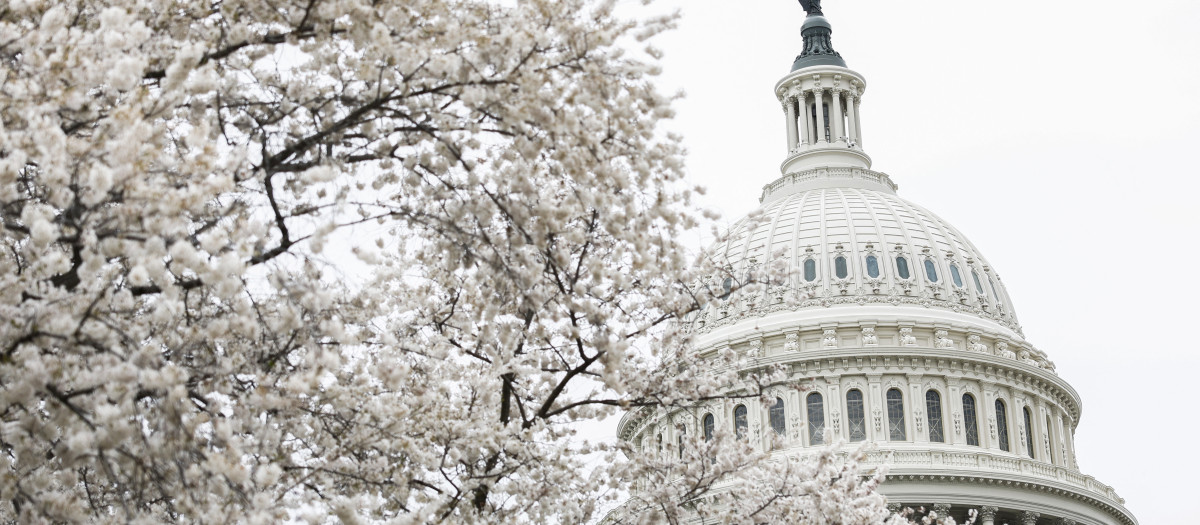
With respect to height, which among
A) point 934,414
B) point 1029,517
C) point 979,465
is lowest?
point 1029,517

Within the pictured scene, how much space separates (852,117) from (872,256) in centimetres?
1732

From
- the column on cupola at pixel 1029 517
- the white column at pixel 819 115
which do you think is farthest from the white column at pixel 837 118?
the column on cupola at pixel 1029 517

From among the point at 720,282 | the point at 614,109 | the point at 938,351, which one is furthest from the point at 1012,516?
the point at 614,109

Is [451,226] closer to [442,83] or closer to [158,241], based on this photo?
[442,83]

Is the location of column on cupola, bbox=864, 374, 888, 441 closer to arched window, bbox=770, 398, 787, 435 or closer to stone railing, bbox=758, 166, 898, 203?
arched window, bbox=770, 398, 787, 435

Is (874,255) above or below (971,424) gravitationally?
above

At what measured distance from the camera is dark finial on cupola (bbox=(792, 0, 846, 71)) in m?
95.4

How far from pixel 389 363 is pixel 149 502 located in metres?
2.60

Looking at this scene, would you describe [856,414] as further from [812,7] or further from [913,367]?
[812,7]

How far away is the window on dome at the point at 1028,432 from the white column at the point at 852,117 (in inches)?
967

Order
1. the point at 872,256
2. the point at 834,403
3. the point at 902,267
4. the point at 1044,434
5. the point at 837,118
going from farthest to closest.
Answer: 1. the point at 837,118
2. the point at 872,256
3. the point at 902,267
4. the point at 1044,434
5. the point at 834,403

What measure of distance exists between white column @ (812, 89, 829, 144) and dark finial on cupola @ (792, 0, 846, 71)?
2.50 m

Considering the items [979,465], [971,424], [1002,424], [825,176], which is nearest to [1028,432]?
[1002,424]

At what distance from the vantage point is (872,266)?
7850 centimetres
